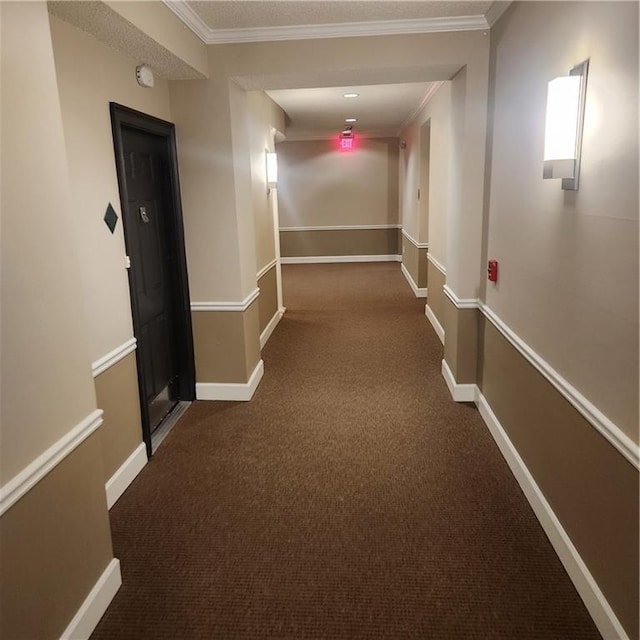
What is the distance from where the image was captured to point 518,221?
2.65 meters

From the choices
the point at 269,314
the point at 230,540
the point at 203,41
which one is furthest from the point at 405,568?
the point at 269,314

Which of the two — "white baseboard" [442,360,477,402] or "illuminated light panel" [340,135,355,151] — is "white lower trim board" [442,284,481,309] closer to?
"white baseboard" [442,360,477,402]

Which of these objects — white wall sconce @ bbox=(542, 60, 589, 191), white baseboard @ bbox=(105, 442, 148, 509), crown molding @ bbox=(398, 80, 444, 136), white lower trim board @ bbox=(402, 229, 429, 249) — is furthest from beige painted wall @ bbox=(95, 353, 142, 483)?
white lower trim board @ bbox=(402, 229, 429, 249)

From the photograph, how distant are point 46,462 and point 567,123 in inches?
84.3

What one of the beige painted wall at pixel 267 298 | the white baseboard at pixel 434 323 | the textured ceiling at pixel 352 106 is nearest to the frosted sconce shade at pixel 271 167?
the textured ceiling at pixel 352 106

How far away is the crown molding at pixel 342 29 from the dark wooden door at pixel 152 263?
74cm

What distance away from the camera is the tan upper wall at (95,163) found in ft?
7.30

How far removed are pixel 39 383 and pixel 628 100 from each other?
1.99 m

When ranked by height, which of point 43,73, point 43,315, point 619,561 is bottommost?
point 619,561

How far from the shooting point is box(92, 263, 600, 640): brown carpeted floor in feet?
6.14

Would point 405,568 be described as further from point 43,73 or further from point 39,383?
point 43,73

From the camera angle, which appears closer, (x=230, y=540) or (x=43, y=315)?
(x=43, y=315)

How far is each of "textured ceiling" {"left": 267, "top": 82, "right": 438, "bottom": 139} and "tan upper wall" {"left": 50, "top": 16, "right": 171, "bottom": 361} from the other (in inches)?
110

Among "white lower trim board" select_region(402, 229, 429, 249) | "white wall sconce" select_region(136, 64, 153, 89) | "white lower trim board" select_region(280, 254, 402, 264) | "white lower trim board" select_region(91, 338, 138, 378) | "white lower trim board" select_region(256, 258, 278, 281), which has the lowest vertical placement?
"white lower trim board" select_region(280, 254, 402, 264)
